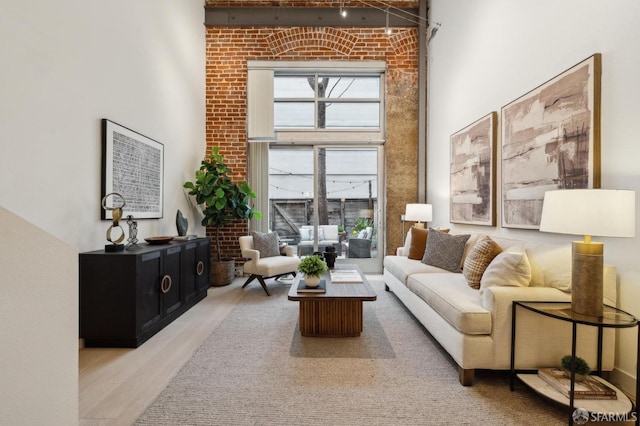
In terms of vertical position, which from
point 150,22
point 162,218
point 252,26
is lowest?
point 162,218

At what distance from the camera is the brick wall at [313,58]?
17.3 ft

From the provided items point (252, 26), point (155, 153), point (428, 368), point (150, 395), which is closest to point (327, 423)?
point (428, 368)

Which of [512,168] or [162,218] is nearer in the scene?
[512,168]

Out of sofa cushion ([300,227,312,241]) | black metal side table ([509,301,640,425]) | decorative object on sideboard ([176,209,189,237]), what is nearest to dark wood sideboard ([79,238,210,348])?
decorative object on sideboard ([176,209,189,237])

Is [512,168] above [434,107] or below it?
below

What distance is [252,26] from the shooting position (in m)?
5.26

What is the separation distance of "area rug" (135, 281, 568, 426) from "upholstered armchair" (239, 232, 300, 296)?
1373 mm

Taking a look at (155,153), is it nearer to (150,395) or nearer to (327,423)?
(150,395)

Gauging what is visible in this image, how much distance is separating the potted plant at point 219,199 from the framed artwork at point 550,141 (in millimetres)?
3441

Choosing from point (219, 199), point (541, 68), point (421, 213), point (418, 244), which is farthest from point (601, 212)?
point (219, 199)

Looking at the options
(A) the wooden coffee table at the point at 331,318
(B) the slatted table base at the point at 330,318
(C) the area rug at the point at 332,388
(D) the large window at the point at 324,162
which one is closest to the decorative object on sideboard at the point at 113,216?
(C) the area rug at the point at 332,388

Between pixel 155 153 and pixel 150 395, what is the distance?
2.74m

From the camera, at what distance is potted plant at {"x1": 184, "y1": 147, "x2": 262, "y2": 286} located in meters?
4.50

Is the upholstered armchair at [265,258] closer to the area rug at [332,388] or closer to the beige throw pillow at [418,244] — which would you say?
the area rug at [332,388]
